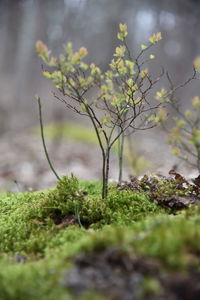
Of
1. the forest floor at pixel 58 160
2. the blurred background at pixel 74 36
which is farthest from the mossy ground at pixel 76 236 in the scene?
the blurred background at pixel 74 36

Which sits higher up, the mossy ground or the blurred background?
the blurred background

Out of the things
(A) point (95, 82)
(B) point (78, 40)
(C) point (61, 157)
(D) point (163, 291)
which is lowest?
(D) point (163, 291)

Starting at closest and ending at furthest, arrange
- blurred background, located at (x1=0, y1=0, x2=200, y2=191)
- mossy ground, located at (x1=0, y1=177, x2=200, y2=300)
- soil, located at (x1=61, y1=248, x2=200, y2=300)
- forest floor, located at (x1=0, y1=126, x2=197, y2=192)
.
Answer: soil, located at (x1=61, y1=248, x2=200, y2=300) < mossy ground, located at (x1=0, y1=177, x2=200, y2=300) < forest floor, located at (x1=0, y1=126, x2=197, y2=192) < blurred background, located at (x1=0, y1=0, x2=200, y2=191)

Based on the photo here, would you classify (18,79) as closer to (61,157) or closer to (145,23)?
(145,23)

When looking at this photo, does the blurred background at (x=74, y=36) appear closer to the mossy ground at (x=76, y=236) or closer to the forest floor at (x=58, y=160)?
the forest floor at (x=58, y=160)

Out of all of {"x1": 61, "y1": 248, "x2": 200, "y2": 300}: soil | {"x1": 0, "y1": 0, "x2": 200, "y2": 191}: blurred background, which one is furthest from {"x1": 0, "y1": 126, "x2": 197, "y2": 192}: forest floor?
{"x1": 61, "y1": 248, "x2": 200, "y2": 300}: soil

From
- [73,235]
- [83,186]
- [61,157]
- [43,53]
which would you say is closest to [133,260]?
[73,235]

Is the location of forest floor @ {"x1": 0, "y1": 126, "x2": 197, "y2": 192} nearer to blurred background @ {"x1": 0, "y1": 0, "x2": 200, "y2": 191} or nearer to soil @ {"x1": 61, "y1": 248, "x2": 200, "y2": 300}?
blurred background @ {"x1": 0, "y1": 0, "x2": 200, "y2": 191}

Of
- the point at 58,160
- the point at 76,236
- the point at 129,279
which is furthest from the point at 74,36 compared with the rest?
the point at 129,279
